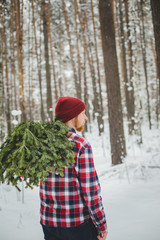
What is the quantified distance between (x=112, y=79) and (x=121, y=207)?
12.3 feet

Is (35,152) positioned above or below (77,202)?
above

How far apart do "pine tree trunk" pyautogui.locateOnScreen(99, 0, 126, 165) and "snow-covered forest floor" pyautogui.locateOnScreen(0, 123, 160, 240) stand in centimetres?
84

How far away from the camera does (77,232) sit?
1.25 meters

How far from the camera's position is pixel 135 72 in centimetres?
806

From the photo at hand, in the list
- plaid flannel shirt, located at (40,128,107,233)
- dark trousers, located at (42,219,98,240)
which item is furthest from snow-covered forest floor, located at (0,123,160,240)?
plaid flannel shirt, located at (40,128,107,233)

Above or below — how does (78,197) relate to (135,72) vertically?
below

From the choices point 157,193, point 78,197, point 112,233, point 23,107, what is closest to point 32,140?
point 78,197

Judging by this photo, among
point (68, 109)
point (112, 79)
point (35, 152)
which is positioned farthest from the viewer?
point (112, 79)

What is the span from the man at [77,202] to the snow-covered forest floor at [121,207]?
1.35m

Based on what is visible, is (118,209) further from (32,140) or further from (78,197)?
(32,140)

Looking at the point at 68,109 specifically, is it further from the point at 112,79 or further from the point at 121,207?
the point at 112,79

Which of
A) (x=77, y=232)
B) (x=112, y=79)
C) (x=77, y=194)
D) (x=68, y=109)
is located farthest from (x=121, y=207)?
(x=112, y=79)

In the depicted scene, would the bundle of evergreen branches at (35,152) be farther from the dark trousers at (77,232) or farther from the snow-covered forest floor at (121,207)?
the snow-covered forest floor at (121,207)

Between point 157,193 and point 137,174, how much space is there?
2.58 ft
